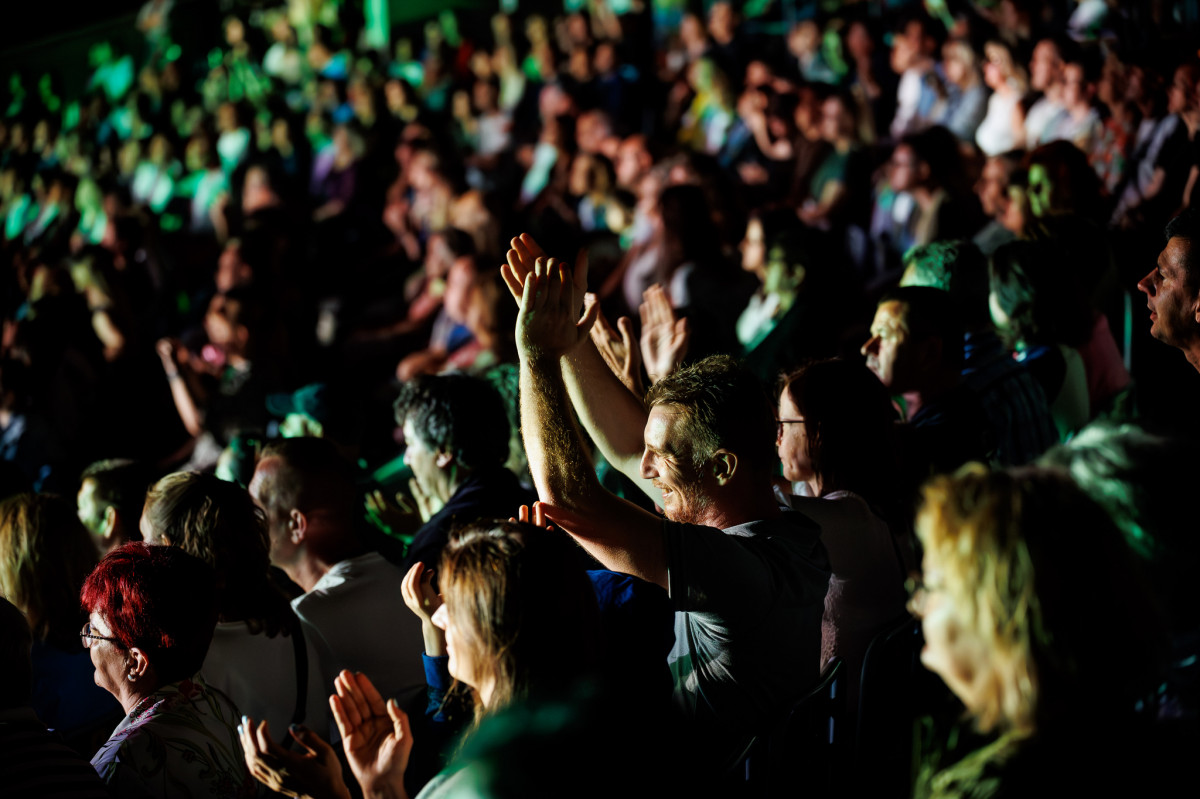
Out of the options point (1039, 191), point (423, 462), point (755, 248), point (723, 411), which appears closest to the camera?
point (723, 411)

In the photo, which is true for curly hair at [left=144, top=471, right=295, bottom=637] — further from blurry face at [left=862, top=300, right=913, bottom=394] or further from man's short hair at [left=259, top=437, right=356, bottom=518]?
blurry face at [left=862, top=300, right=913, bottom=394]

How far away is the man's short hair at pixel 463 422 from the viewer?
2.96 m

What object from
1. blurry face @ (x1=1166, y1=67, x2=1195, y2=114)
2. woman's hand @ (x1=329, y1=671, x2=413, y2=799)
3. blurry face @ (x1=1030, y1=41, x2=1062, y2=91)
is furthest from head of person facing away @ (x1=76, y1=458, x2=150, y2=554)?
blurry face @ (x1=1030, y1=41, x2=1062, y2=91)

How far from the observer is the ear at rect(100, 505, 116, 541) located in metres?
3.32

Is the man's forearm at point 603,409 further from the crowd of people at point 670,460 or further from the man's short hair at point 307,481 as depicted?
the man's short hair at point 307,481

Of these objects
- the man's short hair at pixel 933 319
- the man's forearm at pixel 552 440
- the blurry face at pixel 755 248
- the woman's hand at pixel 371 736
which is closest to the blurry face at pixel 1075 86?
the blurry face at pixel 755 248

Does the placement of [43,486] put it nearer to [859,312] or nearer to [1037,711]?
[859,312]

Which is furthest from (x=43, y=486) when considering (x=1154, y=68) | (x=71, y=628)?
(x=1154, y=68)

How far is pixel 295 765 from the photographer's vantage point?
1721 millimetres

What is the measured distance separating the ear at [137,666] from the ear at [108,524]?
1.37 meters

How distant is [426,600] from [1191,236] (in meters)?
1.97

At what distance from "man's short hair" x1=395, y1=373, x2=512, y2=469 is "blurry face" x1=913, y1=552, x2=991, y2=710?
172cm

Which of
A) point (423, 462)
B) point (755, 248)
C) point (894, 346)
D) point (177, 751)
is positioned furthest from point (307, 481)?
point (755, 248)

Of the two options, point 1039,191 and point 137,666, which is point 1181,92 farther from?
point 137,666
